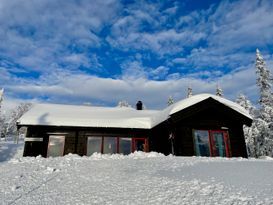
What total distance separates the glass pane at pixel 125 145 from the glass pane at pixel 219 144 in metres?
6.71

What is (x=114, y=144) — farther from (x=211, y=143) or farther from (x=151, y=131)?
(x=211, y=143)

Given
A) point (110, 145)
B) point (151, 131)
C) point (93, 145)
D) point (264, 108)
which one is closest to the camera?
point (93, 145)

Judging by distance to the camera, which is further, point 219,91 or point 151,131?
point 219,91

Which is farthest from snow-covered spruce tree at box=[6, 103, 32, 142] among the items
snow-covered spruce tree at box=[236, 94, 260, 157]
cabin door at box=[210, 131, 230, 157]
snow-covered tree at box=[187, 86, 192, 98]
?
cabin door at box=[210, 131, 230, 157]

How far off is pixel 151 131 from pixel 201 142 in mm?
4689

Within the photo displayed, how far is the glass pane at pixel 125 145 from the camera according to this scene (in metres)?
19.8

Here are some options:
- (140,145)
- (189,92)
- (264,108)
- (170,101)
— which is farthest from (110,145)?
(170,101)

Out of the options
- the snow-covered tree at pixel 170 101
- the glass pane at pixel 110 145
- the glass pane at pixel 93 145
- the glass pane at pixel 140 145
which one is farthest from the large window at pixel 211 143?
the snow-covered tree at pixel 170 101

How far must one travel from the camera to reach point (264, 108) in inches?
1260

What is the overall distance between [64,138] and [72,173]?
32.1 ft

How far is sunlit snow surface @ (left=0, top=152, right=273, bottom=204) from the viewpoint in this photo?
5816 millimetres

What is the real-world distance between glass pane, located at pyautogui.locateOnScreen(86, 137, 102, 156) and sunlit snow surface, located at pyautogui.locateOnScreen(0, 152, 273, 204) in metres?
9.13

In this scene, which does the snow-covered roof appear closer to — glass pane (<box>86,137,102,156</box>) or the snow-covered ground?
glass pane (<box>86,137,102,156</box>)

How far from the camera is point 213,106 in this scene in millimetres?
17844
